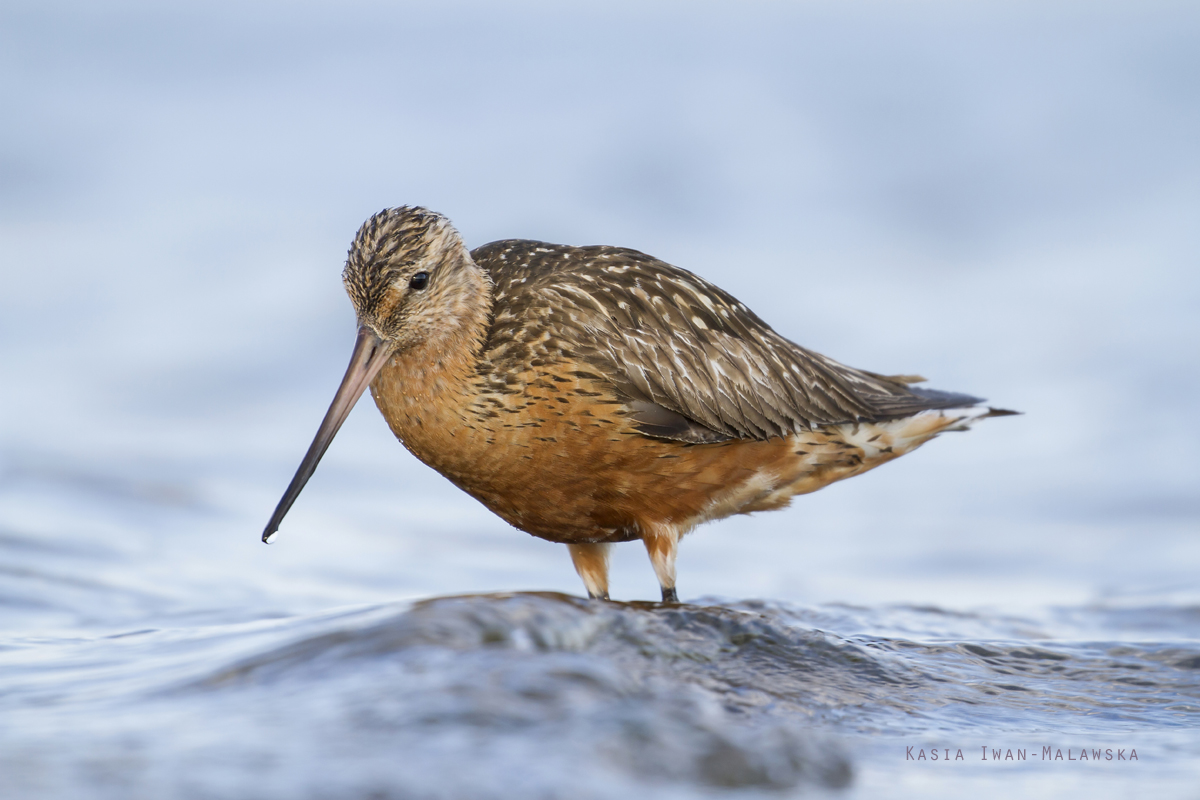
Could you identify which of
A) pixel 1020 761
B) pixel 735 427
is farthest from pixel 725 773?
pixel 735 427

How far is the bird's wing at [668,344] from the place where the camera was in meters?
7.93

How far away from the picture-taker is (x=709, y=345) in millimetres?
8750

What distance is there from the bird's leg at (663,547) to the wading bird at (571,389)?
0.01 metres

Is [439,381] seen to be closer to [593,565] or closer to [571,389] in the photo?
[571,389]

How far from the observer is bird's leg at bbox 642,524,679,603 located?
8.21m

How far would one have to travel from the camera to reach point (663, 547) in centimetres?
823

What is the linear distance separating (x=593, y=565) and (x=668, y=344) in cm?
173

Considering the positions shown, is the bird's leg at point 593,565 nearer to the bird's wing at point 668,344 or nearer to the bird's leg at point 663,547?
Result: the bird's leg at point 663,547

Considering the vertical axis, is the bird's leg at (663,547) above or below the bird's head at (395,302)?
below

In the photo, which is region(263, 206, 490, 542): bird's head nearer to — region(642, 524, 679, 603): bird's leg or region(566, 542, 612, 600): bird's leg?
region(642, 524, 679, 603): bird's leg

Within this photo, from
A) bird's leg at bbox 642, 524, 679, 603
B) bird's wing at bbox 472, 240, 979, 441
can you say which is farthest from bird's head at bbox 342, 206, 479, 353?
bird's leg at bbox 642, 524, 679, 603

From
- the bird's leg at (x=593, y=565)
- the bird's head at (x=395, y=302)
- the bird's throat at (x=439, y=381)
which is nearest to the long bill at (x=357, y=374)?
the bird's head at (x=395, y=302)

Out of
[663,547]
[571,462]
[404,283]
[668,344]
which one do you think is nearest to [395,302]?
[404,283]

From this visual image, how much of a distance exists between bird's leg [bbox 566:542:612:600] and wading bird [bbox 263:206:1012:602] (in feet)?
0.07
